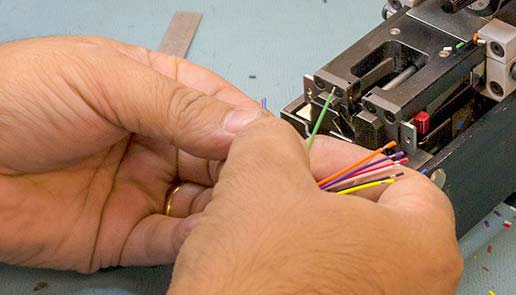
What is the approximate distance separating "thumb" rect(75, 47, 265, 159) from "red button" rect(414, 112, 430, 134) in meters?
Answer: 0.24

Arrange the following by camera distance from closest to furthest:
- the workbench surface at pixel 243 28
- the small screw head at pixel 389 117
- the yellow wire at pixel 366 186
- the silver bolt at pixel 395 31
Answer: the yellow wire at pixel 366 186 < the small screw head at pixel 389 117 < the silver bolt at pixel 395 31 < the workbench surface at pixel 243 28

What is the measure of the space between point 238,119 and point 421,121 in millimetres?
284

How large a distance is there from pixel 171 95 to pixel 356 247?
346 millimetres

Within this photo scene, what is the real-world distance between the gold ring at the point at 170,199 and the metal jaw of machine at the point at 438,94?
20cm

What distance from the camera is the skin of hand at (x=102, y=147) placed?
1.06 metres

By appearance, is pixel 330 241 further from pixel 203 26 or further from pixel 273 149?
pixel 203 26

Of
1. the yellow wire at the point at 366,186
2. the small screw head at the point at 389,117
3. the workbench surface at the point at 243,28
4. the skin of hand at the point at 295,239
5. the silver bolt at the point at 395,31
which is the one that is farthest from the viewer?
the workbench surface at the point at 243,28

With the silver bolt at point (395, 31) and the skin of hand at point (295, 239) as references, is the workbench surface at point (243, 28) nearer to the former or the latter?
the silver bolt at point (395, 31)

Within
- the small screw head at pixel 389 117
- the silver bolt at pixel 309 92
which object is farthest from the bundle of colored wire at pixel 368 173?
the silver bolt at pixel 309 92

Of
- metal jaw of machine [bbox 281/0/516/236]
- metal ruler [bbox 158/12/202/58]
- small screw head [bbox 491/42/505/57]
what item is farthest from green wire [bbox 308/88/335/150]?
metal ruler [bbox 158/12/202/58]

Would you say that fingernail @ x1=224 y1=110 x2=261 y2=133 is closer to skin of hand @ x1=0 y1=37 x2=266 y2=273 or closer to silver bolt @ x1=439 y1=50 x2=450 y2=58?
skin of hand @ x1=0 y1=37 x2=266 y2=273

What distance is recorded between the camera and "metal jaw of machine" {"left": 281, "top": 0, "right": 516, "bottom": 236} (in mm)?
1145

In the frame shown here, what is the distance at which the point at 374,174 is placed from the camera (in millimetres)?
1010

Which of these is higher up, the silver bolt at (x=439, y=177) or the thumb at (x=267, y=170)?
the thumb at (x=267, y=170)
